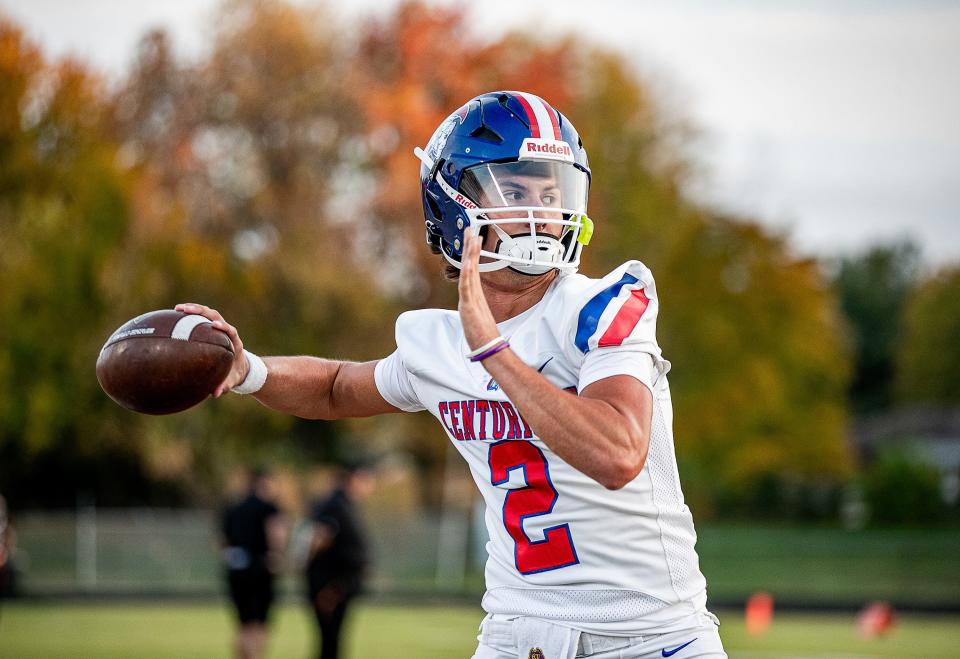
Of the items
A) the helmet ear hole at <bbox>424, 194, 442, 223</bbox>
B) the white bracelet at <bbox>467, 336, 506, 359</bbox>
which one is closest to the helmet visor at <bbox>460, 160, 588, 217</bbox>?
the helmet ear hole at <bbox>424, 194, 442, 223</bbox>

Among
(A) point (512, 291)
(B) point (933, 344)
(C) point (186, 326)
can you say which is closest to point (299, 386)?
(C) point (186, 326)

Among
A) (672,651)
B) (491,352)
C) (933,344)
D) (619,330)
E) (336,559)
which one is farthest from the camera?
(933,344)

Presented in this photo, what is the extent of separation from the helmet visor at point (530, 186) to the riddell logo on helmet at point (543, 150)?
17 mm

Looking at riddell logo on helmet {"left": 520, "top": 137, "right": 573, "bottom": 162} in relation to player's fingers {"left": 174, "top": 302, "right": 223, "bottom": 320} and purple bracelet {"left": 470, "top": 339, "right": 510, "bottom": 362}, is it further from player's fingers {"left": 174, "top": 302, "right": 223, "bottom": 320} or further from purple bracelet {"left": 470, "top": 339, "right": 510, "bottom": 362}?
player's fingers {"left": 174, "top": 302, "right": 223, "bottom": 320}

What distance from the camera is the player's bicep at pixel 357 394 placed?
4.20 metres

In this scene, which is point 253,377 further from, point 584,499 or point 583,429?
point 583,429

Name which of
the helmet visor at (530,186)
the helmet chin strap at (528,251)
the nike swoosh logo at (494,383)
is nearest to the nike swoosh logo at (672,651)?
the nike swoosh logo at (494,383)

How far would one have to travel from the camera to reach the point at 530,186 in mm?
3650

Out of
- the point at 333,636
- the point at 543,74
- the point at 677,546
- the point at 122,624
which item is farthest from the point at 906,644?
the point at 543,74

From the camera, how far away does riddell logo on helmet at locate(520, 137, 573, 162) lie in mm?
3658

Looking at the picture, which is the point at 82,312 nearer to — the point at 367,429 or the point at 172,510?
the point at 172,510

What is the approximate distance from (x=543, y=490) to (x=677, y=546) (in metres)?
0.41

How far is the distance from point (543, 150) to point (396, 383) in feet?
3.04

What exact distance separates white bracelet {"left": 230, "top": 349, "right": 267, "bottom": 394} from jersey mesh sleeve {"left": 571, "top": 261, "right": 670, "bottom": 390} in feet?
3.92
